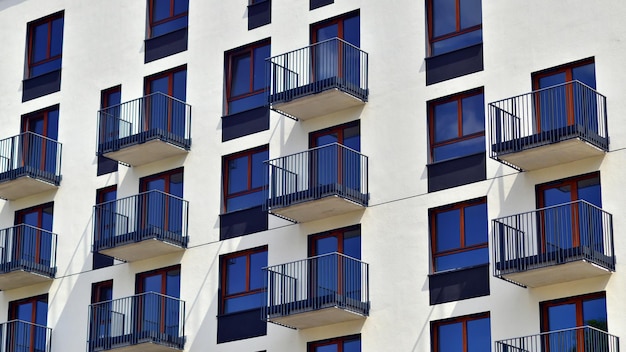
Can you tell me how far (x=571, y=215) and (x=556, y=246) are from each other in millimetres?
858

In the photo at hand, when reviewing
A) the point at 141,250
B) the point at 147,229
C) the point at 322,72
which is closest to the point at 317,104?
the point at 322,72

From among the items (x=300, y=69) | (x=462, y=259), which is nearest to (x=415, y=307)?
→ (x=462, y=259)

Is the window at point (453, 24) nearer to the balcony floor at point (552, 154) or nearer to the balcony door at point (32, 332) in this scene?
the balcony floor at point (552, 154)

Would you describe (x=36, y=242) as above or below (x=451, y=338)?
above

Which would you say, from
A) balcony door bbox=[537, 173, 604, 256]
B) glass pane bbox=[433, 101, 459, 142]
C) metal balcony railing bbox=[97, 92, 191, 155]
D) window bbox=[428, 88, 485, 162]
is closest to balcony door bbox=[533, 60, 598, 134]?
balcony door bbox=[537, 173, 604, 256]

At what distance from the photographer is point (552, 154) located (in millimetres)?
40031

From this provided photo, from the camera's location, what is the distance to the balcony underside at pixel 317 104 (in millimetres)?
44312

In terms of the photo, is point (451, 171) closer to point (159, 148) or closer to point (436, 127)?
point (436, 127)

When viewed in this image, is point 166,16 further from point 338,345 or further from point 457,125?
point 338,345

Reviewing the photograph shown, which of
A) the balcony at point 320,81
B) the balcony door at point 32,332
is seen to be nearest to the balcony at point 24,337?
the balcony door at point 32,332

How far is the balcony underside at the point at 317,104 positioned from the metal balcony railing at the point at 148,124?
4.01 meters

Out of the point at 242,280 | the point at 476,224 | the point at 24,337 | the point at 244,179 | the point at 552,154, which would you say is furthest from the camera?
the point at 24,337

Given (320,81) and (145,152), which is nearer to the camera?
(320,81)

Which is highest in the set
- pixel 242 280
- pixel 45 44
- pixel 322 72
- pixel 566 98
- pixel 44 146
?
pixel 45 44
